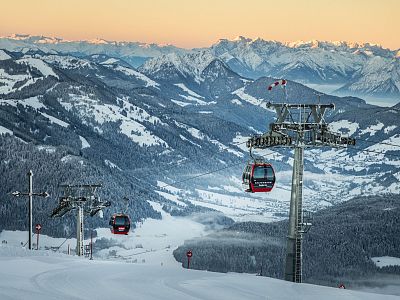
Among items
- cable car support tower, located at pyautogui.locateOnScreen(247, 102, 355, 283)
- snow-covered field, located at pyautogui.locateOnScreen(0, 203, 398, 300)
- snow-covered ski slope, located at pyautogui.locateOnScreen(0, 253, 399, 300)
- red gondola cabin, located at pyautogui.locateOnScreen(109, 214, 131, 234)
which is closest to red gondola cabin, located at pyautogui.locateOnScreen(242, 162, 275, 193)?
cable car support tower, located at pyautogui.locateOnScreen(247, 102, 355, 283)

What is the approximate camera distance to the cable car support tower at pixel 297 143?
40.0 meters

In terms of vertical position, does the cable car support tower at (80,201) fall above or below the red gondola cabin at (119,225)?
above

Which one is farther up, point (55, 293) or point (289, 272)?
point (55, 293)

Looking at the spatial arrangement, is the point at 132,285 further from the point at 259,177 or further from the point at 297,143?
the point at 259,177

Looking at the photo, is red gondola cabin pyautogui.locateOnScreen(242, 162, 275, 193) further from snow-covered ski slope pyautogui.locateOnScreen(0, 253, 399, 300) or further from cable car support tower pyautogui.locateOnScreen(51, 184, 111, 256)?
cable car support tower pyautogui.locateOnScreen(51, 184, 111, 256)

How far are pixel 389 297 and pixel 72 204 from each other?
6467 cm

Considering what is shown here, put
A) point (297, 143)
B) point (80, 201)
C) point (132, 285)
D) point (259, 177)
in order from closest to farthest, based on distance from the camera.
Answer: point (132, 285) < point (297, 143) < point (259, 177) < point (80, 201)

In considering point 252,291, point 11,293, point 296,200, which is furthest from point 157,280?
point 296,200

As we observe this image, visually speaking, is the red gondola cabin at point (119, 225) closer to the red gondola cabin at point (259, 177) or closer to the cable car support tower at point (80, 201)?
the cable car support tower at point (80, 201)

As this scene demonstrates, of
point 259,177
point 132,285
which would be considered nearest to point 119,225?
point 259,177

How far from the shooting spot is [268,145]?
43469 mm

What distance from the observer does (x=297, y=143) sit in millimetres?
41375

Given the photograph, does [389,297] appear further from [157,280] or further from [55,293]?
[55,293]

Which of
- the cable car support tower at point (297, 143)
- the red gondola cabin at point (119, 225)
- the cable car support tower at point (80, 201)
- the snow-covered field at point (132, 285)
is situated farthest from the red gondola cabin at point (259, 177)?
the red gondola cabin at point (119, 225)
